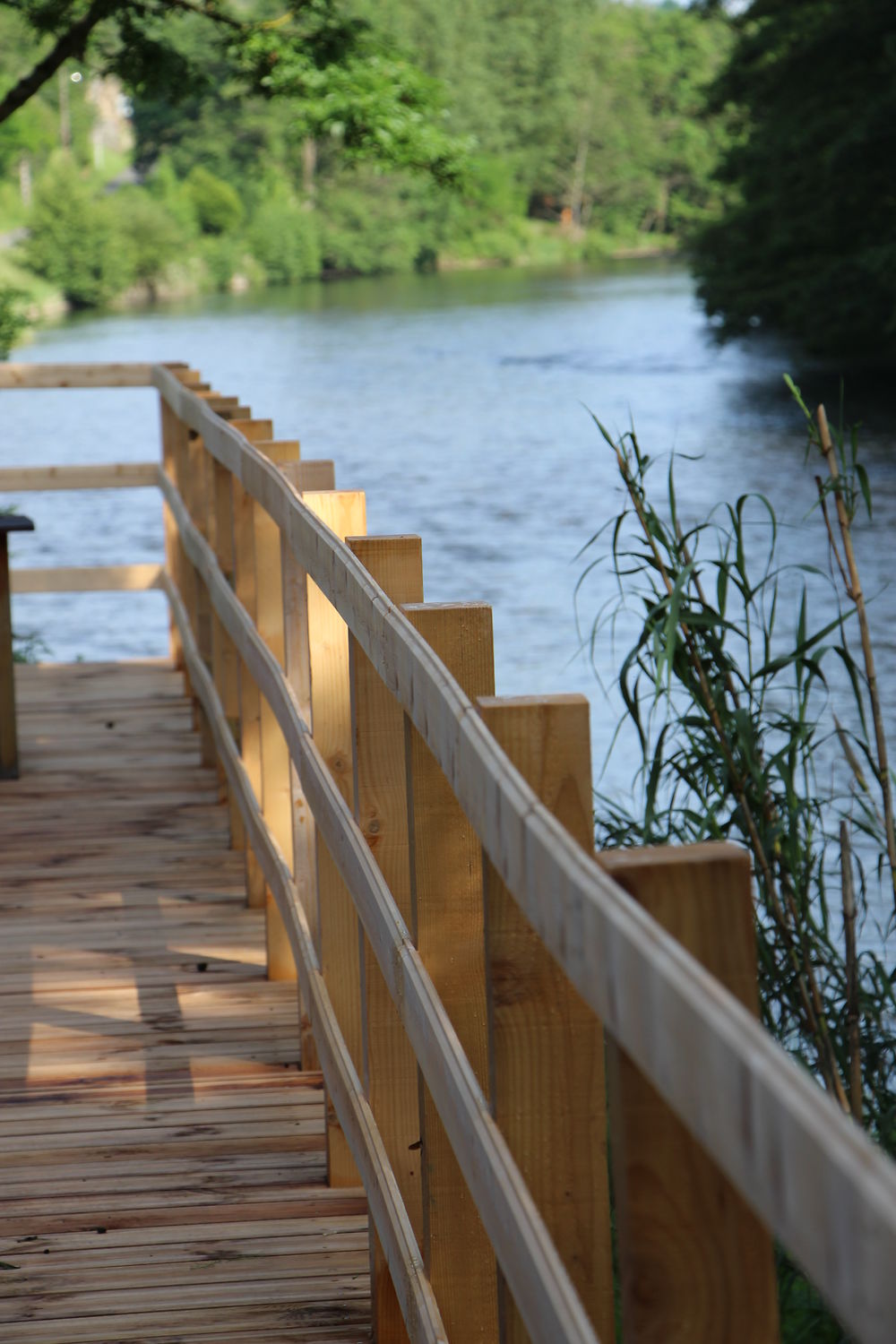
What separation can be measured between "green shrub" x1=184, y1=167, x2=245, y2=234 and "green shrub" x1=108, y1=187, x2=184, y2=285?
23.0 ft

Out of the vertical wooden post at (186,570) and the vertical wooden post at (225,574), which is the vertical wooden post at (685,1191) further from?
the vertical wooden post at (186,570)

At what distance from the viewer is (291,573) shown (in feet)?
9.59

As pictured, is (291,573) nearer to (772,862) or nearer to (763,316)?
→ (772,862)

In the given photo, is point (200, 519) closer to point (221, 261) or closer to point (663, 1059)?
point (663, 1059)

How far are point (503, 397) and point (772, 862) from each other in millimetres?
29149

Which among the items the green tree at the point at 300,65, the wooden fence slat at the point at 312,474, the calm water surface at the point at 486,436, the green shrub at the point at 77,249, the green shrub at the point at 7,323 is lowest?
the calm water surface at the point at 486,436

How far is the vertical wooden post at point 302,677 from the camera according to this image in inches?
114

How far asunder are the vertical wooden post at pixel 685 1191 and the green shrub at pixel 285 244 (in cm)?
7499

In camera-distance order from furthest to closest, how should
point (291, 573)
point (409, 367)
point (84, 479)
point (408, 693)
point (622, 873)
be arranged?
point (409, 367) < point (84, 479) < point (291, 573) < point (408, 693) < point (622, 873)

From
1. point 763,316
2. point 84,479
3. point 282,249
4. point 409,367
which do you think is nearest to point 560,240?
point 282,249

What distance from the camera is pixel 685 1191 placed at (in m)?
0.99

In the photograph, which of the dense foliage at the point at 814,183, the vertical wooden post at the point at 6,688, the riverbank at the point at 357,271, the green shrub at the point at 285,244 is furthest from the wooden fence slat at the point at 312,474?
the green shrub at the point at 285,244

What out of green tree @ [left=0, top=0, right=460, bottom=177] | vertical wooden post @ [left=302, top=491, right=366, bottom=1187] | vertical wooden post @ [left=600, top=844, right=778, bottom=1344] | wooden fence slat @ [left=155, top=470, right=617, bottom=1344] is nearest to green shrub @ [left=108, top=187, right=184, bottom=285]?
green tree @ [left=0, top=0, right=460, bottom=177]

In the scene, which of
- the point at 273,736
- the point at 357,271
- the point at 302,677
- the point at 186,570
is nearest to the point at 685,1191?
the point at 302,677
